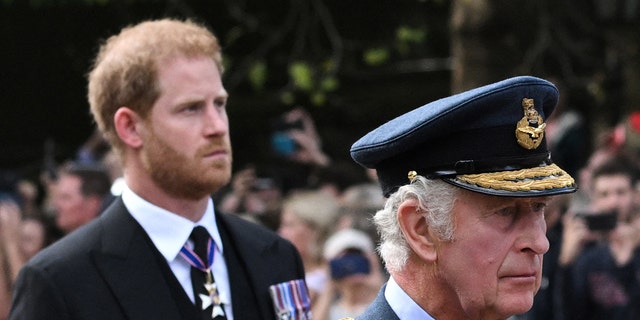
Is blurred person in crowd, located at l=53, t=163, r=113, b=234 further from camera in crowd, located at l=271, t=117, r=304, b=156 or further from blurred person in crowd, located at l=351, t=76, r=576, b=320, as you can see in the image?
blurred person in crowd, located at l=351, t=76, r=576, b=320

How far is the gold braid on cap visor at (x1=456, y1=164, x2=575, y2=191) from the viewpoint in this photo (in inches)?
122

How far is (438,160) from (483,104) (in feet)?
0.56

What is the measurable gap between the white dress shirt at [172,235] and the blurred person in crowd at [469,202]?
44.4 inches

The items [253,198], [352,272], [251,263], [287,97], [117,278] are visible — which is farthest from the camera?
[287,97]

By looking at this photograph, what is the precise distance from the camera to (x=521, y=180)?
3.12m

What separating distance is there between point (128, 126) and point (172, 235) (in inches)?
16.7

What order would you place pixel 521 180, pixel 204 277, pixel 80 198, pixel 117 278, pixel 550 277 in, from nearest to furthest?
pixel 521 180 < pixel 117 278 < pixel 204 277 < pixel 80 198 < pixel 550 277

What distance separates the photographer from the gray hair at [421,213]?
3.17m

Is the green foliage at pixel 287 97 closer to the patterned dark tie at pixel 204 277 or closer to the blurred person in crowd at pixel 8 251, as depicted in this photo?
the blurred person in crowd at pixel 8 251

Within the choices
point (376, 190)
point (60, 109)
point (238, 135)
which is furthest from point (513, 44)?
point (60, 109)

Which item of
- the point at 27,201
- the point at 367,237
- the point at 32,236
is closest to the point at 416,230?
the point at 367,237

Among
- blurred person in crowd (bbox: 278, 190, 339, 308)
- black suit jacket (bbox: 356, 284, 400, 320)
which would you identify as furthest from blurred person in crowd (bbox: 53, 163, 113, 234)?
black suit jacket (bbox: 356, 284, 400, 320)

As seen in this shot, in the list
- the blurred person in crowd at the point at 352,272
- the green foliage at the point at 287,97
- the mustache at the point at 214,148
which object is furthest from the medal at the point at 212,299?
the green foliage at the point at 287,97

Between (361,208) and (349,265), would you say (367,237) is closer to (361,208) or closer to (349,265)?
(349,265)
